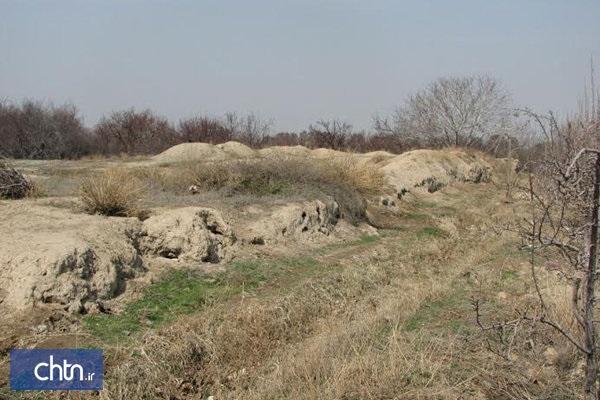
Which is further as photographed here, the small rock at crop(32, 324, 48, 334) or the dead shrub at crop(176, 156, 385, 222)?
the dead shrub at crop(176, 156, 385, 222)

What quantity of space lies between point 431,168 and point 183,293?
16.5 metres

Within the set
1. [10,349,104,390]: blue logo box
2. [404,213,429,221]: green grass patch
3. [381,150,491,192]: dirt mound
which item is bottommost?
[10,349,104,390]: blue logo box

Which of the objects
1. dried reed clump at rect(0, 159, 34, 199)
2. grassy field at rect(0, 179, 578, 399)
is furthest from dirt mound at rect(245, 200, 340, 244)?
dried reed clump at rect(0, 159, 34, 199)

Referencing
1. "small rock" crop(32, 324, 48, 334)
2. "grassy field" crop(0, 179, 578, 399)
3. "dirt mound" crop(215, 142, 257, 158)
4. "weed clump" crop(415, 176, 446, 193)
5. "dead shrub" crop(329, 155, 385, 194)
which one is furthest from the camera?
"dirt mound" crop(215, 142, 257, 158)

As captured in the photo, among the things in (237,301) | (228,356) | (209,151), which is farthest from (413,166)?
(228,356)

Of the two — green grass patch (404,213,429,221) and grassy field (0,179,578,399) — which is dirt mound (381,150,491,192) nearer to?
green grass patch (404,213,429,221)

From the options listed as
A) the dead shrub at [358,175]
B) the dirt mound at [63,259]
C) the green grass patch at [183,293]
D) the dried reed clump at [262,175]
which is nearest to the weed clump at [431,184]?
the dead shrub at [358,175]

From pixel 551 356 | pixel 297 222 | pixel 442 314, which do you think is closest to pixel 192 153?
pixel 297 222

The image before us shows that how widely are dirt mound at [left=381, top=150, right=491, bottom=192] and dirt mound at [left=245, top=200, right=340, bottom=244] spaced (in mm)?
6760

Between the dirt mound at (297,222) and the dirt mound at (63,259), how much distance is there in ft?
9.30

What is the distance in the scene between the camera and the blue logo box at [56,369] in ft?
16.2

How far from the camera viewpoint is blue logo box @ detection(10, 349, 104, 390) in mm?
4934

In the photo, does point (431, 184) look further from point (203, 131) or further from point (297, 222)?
point (203, 131)

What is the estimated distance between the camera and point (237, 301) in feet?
24.2
